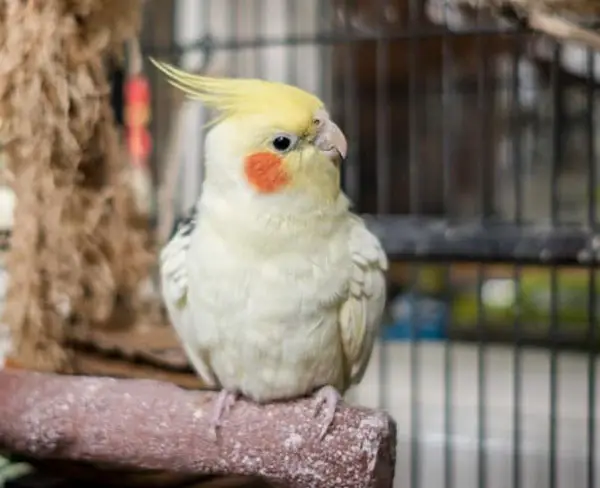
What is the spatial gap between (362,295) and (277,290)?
3.8 inches

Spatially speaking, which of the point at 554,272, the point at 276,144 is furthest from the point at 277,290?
the point at 554,272

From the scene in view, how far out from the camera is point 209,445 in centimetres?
84

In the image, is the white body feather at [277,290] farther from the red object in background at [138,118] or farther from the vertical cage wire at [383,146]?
the vertical cage wire at [383,146]

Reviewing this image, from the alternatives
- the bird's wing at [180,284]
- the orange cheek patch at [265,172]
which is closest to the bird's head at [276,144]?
the orange cheek patch at [265,172]

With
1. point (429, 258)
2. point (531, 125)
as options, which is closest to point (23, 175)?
point (429, 258)

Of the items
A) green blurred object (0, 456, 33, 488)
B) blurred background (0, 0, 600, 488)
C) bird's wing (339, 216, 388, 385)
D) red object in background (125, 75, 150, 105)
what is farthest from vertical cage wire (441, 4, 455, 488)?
green blurred object (0, 456, 33, 488)

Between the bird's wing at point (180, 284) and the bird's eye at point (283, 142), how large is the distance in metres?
0.15

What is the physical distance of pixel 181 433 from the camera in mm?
853

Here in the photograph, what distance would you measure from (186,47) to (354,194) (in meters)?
0.58

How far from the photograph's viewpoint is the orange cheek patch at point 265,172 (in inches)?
33.4

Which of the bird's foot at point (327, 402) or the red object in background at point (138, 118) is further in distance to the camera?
the red object in background at point (138, 118)

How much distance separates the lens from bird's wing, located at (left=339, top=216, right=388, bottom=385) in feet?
2.97

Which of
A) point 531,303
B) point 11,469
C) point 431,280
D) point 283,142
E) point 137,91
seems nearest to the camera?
point 283,142

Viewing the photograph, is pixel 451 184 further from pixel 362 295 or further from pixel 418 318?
pixel 362 295
